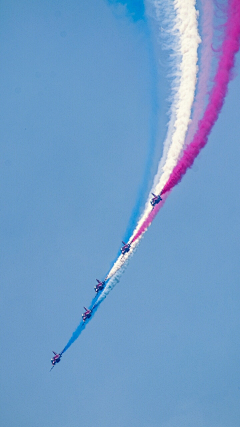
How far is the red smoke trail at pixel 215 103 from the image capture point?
21.3 metres

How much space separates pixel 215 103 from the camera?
79.8 ft

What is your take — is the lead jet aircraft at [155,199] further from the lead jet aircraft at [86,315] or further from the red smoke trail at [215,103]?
the lead jet aircraft at [86,315]

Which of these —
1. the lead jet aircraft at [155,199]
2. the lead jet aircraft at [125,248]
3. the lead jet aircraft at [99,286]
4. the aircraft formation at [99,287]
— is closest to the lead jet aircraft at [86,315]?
the aircraft formation at [99,287]

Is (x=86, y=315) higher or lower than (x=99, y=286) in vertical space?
lower

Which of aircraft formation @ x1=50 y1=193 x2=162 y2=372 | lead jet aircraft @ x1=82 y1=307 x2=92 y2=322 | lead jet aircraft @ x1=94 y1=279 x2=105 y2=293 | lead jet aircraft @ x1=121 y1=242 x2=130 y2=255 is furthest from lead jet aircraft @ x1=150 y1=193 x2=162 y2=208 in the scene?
lead jet aircraft @ x1=82 y1=307 x2=92 y2=322

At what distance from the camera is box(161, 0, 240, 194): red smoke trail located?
2133cm

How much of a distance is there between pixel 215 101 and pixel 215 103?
0.39 feet

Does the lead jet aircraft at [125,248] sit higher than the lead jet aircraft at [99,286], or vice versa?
the lead jet aircraft at [125,248]

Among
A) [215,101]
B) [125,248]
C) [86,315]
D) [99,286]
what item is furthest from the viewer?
[86,315]

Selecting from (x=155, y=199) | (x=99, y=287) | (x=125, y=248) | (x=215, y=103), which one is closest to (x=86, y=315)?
(x=99, y=287)

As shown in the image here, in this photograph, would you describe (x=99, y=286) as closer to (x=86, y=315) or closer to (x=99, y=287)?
(x=99, y=287)

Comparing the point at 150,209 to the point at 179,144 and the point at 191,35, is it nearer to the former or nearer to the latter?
the point at 179,144

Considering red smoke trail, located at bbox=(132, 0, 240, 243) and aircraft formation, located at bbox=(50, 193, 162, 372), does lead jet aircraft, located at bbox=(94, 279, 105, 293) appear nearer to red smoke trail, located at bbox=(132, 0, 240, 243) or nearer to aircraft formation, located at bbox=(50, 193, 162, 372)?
aircraft formation, located at bbox=(50, 193, 162, 372)

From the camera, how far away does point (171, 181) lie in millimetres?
27766
